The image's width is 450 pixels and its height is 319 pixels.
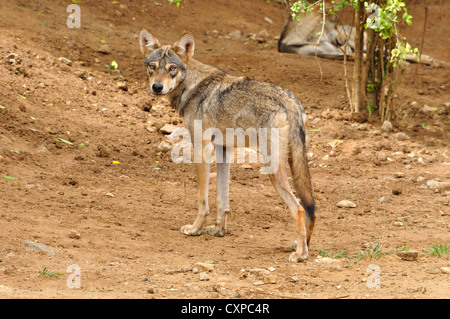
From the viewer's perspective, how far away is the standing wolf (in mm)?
6023

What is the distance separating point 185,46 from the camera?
22.9ft

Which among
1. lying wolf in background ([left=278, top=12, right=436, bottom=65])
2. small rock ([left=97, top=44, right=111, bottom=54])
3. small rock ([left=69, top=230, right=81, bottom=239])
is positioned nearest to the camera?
small rock ([left=69, top=230, right=81, bottom=239])

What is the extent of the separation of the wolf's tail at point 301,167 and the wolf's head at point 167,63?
4.79 ft

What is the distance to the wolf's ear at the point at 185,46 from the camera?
6916mm

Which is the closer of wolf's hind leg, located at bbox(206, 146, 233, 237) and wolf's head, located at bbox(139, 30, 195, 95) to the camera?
wolf's head, located at bbox(139, 30, 195, 95)

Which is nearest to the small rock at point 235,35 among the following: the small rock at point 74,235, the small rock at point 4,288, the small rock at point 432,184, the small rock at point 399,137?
the small rock at point 399,137

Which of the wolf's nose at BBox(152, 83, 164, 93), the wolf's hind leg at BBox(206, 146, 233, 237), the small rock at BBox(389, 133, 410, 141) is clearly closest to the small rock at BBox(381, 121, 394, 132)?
the small rock at BBox(389, 133, 410, 141)

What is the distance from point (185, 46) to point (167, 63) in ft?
1.03

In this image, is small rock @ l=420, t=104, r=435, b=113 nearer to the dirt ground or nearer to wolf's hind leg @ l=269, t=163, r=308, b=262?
the dirt ground

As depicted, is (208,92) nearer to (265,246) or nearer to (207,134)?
(207,134)

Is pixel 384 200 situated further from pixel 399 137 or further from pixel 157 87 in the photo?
pixel 157 87

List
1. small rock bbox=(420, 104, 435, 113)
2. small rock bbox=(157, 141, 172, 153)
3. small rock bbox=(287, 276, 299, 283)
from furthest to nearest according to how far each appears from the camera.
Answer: small rock bbox=(420, 104, 435, 113), small rock bbox=(157, 141, 172, 153), small rock bbox=(287, 276, 299, 283)

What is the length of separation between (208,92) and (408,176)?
3.85 metres

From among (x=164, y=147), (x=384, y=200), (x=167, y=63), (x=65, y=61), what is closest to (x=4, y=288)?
(x=167, y=63)
